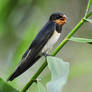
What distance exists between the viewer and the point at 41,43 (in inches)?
52.6

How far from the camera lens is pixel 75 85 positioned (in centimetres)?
385

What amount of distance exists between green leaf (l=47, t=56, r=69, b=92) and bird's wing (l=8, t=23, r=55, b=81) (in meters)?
0.17

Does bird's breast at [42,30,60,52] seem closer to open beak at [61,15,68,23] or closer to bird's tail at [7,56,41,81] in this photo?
open beak at [61,15,68,23]

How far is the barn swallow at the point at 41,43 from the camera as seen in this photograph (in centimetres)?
114

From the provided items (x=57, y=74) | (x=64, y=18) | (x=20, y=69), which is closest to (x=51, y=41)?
(x=64, y=18)

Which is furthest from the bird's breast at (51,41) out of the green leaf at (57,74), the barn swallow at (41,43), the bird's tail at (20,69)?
the green leaf at (57,74)

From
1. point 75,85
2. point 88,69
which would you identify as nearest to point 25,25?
point 88,69

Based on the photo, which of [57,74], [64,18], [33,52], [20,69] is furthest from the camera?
[64,18]

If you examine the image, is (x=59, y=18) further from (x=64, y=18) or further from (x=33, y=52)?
(x=33, y=52)

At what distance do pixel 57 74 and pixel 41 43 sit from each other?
0.49 metres

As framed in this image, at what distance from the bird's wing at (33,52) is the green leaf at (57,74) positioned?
17 centimetres

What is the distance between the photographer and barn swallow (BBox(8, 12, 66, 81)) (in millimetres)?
1141

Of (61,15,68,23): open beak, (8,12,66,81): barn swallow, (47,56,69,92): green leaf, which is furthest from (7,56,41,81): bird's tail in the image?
(61,15,68,23): open beak

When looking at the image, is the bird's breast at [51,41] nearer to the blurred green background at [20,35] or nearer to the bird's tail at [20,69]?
the blurred green background at [20,35]
